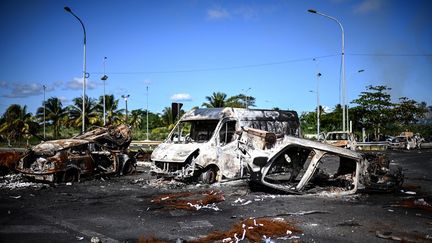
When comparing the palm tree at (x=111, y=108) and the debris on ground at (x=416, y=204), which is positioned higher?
the palm tree at (x=111, y=108)

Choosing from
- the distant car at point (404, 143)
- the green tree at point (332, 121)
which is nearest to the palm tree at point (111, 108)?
the green tree at point (332, 121)

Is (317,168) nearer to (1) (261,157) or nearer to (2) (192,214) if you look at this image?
(1) (261,157)

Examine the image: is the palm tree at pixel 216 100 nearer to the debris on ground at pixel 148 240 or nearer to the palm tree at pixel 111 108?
the palm tree at pixel 111 108

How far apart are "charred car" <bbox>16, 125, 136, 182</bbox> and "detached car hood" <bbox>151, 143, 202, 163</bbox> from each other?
300 cm

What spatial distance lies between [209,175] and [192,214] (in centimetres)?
344

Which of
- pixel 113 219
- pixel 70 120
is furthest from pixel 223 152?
pixel 70 120

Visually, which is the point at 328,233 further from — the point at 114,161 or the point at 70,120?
the point at 70,120

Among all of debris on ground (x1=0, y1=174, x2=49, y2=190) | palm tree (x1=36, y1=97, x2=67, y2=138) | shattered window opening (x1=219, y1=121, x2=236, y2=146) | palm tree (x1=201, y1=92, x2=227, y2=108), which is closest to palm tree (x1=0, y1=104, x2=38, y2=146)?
palm tree (x1=36, y1=97, x2=67, y2=138)

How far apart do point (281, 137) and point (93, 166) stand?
7.26 m

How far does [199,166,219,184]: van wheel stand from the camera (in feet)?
35.4

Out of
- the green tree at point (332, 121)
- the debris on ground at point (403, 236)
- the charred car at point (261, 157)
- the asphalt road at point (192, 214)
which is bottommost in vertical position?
the asphalt road at point (192, 214)

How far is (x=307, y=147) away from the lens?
29.6 feet

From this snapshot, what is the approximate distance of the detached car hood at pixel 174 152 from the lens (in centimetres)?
1066

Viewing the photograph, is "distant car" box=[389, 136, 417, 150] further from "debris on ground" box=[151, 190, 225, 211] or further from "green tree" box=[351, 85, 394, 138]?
"debris on ground" box=[151, 190, 225, 211]
